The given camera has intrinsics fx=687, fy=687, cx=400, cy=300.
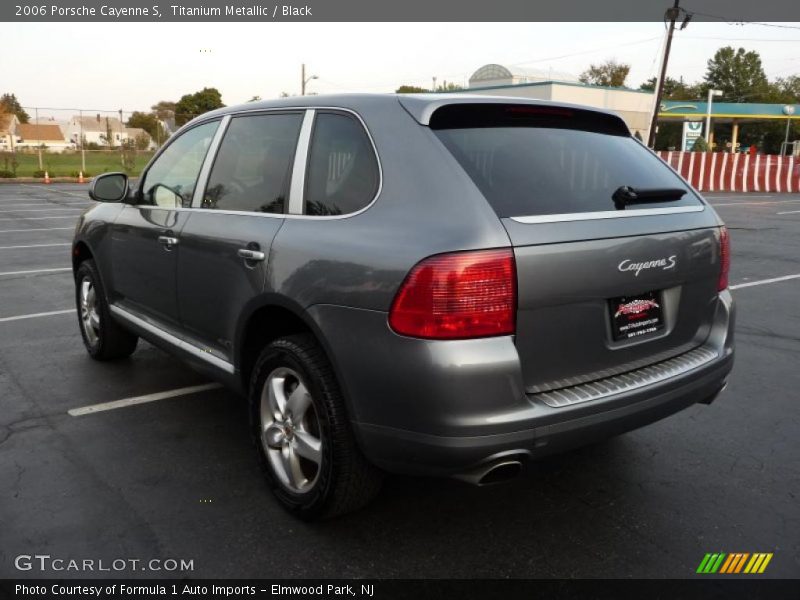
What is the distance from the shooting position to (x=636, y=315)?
276 cm

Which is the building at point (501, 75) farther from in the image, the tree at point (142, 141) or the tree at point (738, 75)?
the tree at point (738, 75)

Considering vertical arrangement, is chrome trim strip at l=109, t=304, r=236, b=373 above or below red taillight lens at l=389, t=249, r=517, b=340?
below

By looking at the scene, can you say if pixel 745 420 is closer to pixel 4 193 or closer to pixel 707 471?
pixel 707 471

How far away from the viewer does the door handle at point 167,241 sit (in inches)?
149

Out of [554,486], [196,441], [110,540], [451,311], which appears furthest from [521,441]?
[196,441]

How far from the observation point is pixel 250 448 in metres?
3.70

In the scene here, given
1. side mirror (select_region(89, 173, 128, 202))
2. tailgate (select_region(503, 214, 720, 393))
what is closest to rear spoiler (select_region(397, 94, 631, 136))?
tailgate (select_region(503, 214, 720, 393))

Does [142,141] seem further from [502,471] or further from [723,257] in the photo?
[502,471]

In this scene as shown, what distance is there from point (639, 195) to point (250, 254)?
5.62ft

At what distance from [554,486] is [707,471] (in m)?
0.80

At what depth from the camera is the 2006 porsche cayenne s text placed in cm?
237

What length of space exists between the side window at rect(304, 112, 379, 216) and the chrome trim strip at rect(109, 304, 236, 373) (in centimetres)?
99

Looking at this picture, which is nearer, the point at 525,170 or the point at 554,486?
the point at 525,170

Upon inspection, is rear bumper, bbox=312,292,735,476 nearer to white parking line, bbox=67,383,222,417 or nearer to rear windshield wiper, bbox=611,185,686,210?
rear windshield wiper, bbox=611,185,686,210
